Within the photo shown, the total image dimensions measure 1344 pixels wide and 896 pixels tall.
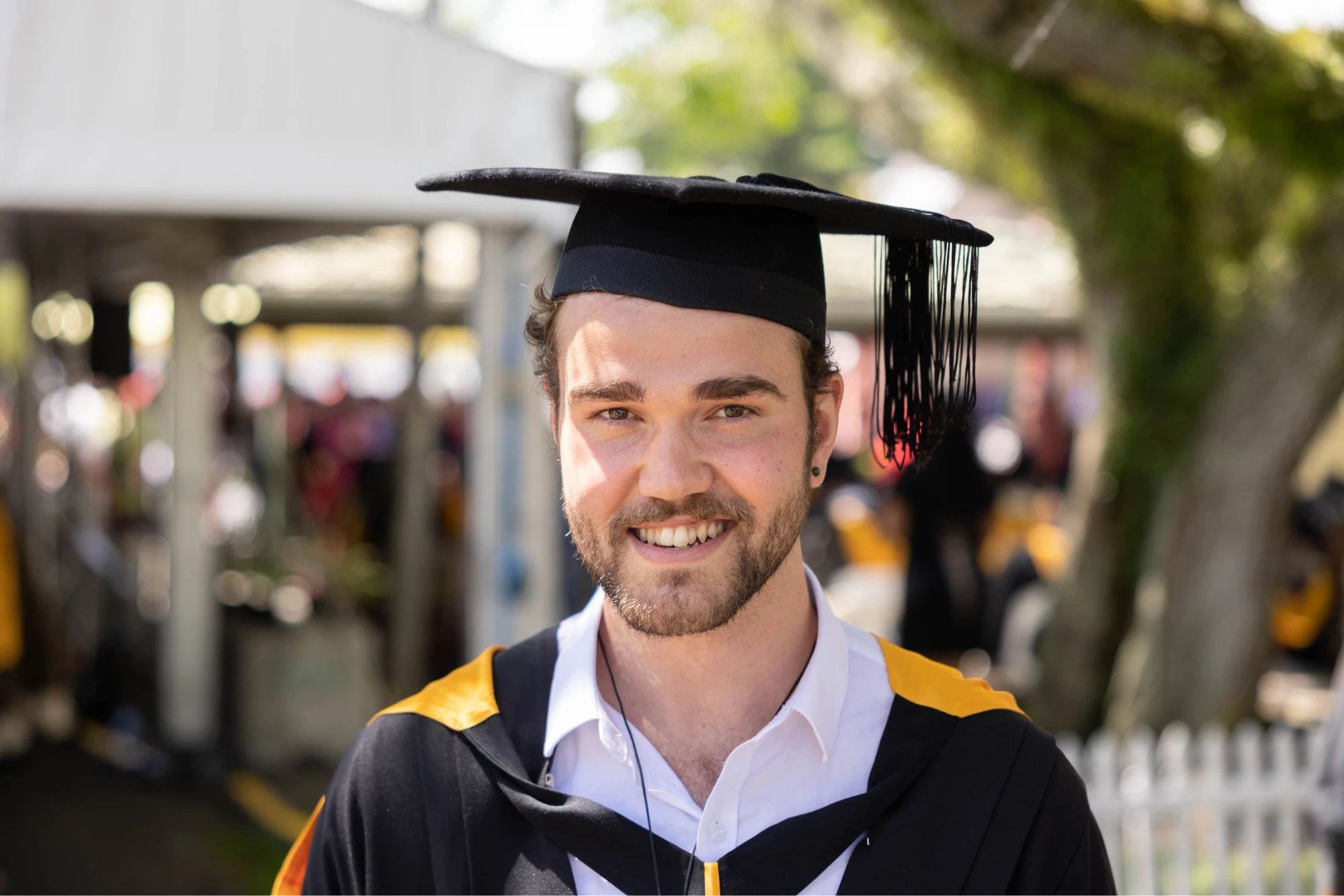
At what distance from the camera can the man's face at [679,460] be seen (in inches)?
60.5

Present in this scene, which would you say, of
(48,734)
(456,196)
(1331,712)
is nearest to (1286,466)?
(1331,712)

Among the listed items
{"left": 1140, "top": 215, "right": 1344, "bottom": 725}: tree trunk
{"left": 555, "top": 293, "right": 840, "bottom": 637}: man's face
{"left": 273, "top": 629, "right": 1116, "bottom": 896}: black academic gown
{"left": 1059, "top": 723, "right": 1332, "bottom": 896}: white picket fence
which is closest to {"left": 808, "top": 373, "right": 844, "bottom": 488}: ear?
{"left": 555, "top": 293, "right": 840, "bottom": 637}: man's face

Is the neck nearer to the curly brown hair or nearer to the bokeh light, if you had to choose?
the curly brown hair

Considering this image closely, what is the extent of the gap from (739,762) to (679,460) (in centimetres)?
40

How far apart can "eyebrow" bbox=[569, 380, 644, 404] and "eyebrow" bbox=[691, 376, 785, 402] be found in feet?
0.23

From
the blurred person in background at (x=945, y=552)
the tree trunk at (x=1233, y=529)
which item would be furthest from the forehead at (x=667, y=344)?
the blurred person in background at (x=945, y=552)

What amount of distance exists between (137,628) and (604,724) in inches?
281

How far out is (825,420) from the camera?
172cm

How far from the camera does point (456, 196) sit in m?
3.82

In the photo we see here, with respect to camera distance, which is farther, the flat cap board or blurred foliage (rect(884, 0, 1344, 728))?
blurred foliage (rect(884, 0, 1344, 728))

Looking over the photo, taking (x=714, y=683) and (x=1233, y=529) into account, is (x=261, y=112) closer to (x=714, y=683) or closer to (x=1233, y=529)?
(x=714, y=683)

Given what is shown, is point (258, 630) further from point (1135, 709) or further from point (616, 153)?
point (616, 153)

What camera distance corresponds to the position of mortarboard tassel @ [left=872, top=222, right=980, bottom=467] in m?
1.76

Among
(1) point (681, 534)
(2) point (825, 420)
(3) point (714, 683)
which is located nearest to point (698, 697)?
(3) point (714, 683)
